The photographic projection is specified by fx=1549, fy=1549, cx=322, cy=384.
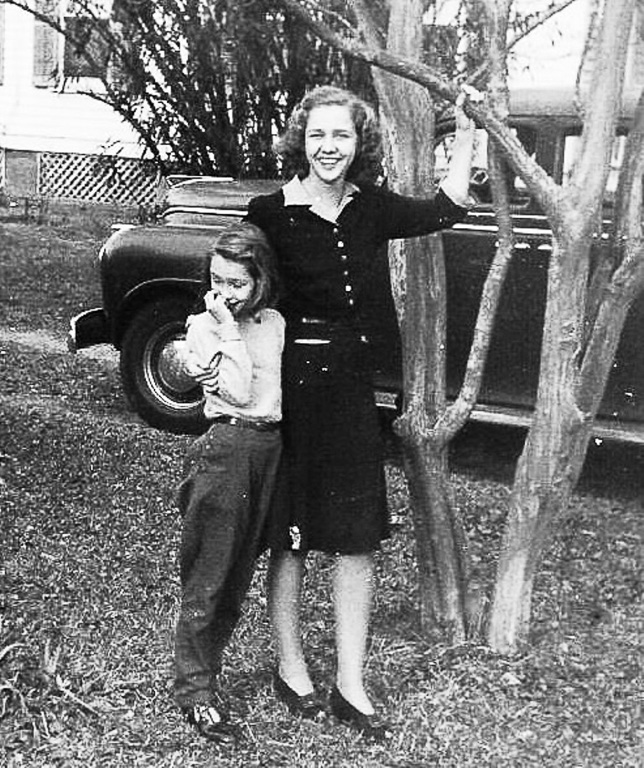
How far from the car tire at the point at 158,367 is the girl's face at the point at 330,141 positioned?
4.39 m

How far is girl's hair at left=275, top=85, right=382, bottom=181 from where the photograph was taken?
4.04m

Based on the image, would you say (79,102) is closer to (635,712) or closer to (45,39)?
(45,39)

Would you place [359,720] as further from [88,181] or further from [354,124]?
[88,181]

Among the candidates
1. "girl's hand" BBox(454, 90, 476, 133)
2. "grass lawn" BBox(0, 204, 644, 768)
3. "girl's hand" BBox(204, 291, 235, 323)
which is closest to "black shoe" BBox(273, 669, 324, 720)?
"grass lawn" BBox(0, 204, 644, 768)

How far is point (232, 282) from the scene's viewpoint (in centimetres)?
397

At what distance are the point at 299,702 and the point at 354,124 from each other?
1590 millimetres

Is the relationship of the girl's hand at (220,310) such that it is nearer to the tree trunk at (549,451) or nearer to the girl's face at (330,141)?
the girl's face at (330,141)

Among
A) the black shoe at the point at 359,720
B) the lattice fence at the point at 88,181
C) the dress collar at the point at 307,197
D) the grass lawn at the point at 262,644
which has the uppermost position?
the dress collar at the point at 307,197

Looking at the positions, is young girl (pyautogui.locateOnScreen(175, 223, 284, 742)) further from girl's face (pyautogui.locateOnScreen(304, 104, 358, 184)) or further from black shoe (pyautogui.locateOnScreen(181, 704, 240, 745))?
girl's face (pyautogui.locateOnScreen(304, 104, 358, 184))

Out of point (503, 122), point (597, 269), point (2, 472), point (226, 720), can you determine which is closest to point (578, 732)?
point (226, 720)

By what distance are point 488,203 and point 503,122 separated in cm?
340

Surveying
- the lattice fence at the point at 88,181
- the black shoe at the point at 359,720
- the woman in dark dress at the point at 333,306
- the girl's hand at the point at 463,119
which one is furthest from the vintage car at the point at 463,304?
the lattice fence at the point at 88,181

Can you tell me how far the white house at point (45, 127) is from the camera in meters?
20.6

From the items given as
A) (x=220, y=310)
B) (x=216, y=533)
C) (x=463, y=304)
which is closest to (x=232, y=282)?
(x=220, y=310)
